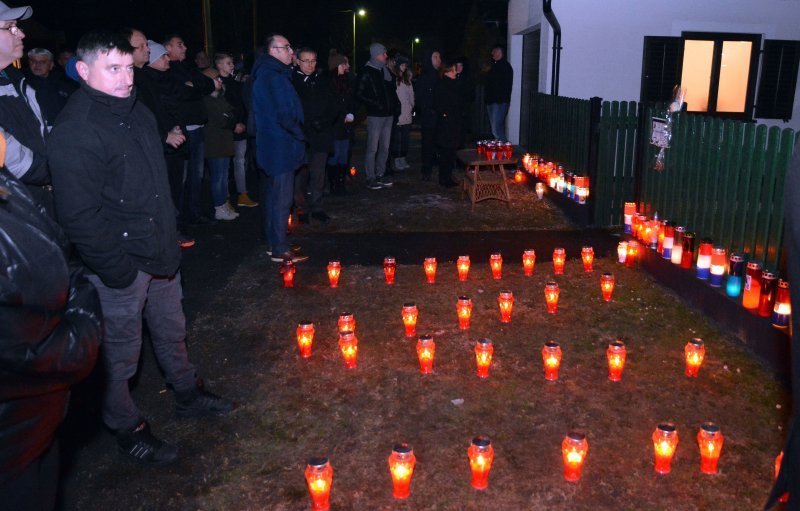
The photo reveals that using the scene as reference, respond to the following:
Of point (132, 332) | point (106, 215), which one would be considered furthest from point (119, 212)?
point (132, 332)

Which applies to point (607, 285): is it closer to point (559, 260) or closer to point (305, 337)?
point (559, 260)

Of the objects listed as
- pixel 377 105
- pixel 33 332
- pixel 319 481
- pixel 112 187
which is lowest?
pixel 319 481

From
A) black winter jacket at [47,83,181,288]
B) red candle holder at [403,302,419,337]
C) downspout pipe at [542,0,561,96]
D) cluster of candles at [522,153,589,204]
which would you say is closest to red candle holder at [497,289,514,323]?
red candle holder at [403,302,419,337]

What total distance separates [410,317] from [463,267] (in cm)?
155

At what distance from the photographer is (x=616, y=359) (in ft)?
14.7

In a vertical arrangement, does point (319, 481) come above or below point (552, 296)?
below

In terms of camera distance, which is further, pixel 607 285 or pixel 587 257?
pixel 587 257

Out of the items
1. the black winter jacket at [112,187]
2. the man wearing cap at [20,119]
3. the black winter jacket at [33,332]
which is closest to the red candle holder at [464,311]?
the black winter jacket at [112,187]

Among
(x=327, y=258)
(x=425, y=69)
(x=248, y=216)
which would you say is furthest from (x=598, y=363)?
(x=425, y=69)

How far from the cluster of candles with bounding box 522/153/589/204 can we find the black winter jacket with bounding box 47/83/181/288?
266 inches

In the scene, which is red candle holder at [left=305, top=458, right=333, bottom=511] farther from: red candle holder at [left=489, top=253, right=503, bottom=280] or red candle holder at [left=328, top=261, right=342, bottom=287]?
red candle holder at [left=489, top=253, right=503, bottom=280]

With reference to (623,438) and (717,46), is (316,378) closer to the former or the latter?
(623,438)

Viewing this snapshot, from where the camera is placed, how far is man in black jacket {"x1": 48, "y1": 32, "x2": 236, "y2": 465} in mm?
3266

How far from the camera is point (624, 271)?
7.12 m
